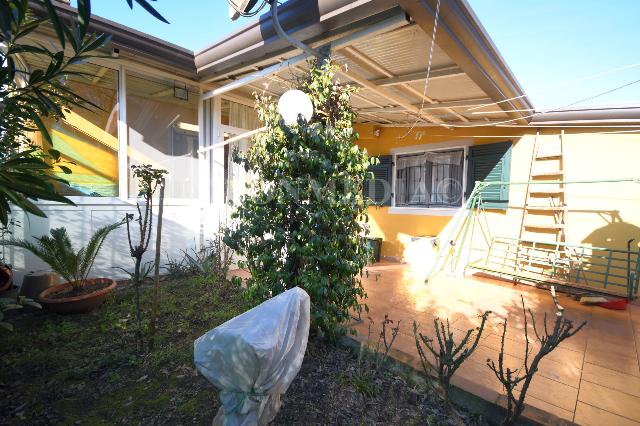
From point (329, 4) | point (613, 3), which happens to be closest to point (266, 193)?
point (329, 4)

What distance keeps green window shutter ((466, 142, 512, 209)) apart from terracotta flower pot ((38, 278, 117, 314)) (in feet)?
19.3

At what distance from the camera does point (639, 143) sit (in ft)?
13.7

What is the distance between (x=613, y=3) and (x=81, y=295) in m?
7.37

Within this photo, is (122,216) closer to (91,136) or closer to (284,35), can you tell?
(91,136)

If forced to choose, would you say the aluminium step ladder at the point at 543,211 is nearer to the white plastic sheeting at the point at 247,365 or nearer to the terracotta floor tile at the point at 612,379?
the terracotta floor tile at the point at 612,379

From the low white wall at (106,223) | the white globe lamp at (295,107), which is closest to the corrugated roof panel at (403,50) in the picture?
the white globe lamp at (295,107)

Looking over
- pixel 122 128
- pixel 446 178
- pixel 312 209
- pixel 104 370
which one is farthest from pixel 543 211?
pixel 122 128

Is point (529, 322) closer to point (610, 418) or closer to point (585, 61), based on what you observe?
point (610, 418)

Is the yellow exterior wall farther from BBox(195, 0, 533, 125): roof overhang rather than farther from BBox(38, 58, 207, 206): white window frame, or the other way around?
BBox(38, 58, 207, 206): white window frame

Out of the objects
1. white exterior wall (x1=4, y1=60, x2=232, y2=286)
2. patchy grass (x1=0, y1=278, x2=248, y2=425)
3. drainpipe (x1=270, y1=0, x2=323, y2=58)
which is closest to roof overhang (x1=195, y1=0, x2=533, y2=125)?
drainpipe (x1=270, y1=0, x2=323, y2=58)

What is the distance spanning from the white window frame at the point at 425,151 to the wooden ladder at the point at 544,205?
41.7 inches

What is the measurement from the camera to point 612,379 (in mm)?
2346

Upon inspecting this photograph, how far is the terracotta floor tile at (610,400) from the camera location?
1.97 m

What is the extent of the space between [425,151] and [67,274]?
6224 mm
